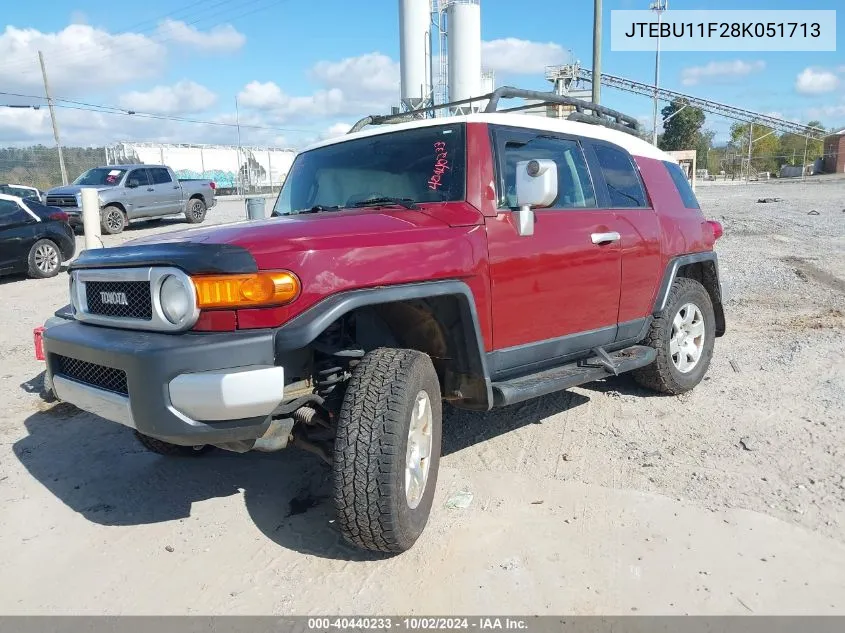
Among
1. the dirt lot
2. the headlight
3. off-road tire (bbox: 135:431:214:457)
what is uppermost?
the headlight

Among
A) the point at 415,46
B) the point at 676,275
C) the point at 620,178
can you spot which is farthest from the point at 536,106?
the point at 415,46

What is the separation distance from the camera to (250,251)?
8.61ft

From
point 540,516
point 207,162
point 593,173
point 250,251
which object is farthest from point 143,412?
point 207,162

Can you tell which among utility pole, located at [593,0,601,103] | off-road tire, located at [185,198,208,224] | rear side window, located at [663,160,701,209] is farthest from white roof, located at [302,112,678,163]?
off-road tire, located at [185,198,208,224]

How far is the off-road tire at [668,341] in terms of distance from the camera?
479 cm

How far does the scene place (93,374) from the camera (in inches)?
116

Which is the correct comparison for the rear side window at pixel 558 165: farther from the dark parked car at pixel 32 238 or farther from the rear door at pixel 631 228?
the dark parked car at pixel 32 238

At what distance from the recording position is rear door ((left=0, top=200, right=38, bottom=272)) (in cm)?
1068

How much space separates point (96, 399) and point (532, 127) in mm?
2823

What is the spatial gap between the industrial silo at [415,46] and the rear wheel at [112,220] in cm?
1530

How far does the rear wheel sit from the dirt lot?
12594 millimetres

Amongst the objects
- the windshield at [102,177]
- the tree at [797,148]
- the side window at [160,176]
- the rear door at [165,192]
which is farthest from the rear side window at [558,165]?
the tree at [797,148]
